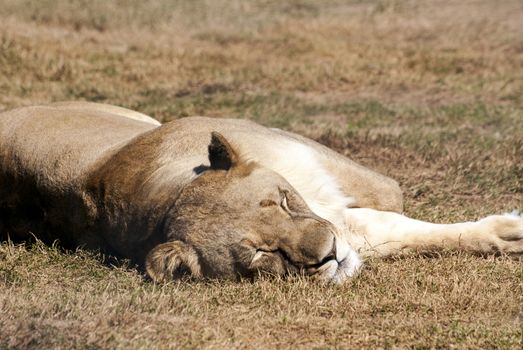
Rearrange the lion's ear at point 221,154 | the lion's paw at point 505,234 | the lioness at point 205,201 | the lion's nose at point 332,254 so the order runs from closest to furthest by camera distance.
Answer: the lion's nose at point 332,254 < the lioness at point 205,201 < the lion's ear at point 221,154 < the lion's paw at point 505,234

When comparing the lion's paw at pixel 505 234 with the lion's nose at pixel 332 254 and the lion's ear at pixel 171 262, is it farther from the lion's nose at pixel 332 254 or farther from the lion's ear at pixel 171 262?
the lion's ear at pixel 171 262

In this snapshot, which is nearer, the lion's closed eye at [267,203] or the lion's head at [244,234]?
the lion's head at [244,234]

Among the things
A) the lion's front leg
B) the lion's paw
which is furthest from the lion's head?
the lion's paw

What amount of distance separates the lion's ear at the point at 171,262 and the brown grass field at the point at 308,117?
0.07 metres

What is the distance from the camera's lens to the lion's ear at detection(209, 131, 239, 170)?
4848 mm

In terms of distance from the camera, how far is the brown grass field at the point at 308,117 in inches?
159

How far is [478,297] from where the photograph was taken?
4.32 meters

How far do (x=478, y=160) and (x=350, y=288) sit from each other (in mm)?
3278

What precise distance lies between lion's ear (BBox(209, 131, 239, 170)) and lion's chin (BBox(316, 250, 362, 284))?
28.3 inches

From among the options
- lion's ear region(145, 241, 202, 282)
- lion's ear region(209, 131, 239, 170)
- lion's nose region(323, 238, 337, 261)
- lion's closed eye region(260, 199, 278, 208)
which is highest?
lion's ear region(209, 131, 239, 170)

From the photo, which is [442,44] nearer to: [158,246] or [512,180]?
[512,180]

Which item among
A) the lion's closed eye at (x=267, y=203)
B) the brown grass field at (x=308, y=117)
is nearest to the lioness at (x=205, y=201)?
the lion's closed eye at (x=267, y=203)

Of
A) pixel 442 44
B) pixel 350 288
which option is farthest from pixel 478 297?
pixel 442 44

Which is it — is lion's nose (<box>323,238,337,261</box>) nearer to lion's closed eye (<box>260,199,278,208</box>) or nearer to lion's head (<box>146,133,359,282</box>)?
lion's head (<box>146,133,359,282</box>)
